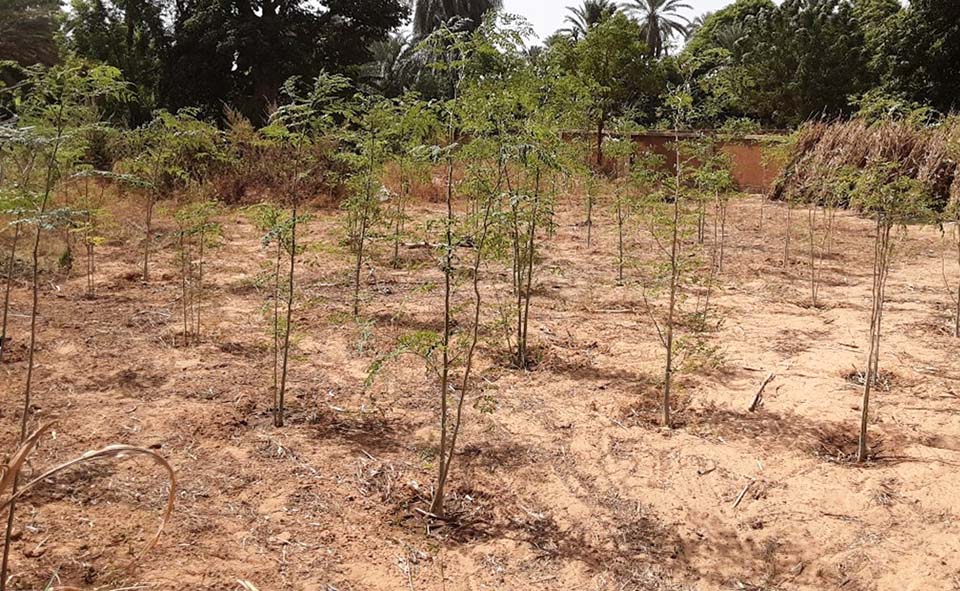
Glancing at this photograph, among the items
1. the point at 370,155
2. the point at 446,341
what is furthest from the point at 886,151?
the point at 446,341

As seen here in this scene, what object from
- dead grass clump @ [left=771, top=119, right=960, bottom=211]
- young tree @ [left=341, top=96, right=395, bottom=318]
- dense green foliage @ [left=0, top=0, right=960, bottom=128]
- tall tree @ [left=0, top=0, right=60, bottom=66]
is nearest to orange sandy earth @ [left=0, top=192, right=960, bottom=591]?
young tree @ [left=341, top=96, right=395, bottom=318]

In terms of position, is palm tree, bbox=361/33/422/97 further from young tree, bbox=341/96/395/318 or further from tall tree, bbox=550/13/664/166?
young tree, bbox=341/96/395/318

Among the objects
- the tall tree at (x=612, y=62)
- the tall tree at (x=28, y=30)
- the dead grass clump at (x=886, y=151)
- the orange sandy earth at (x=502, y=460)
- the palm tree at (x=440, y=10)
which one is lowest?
the orange sandy earth at (x=502, y=460)

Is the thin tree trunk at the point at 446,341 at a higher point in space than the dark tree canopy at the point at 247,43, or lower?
lower

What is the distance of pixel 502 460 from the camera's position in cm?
397

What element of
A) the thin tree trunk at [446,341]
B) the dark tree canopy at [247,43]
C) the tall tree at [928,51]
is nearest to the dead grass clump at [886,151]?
the tall tree at [928,51]

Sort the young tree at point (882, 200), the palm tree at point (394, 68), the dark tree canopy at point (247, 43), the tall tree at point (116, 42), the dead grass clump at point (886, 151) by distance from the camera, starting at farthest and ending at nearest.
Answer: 1. the palm tree at point (394, 68)
2. the tall tree at point (116, 42)
3. the dark tree canopy at point (247, 43)
4. the dead grass clump at point (886, 151)
5. the young tree at point (882, 200)

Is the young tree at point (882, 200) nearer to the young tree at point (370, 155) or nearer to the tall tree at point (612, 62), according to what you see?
the young tree at point (370, 155)

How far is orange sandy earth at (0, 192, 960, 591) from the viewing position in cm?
305

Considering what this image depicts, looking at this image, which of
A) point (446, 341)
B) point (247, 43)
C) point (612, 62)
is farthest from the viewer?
point (247, 43)

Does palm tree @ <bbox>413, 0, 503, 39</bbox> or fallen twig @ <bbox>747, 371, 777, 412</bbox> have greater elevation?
palm tree @ <bbox>413, 0, 503, 39</bbox>

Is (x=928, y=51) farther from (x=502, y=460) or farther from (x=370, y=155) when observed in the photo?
(x=502, y=460)

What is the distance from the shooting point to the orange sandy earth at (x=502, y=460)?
305cm

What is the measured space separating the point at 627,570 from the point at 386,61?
33.9 m
